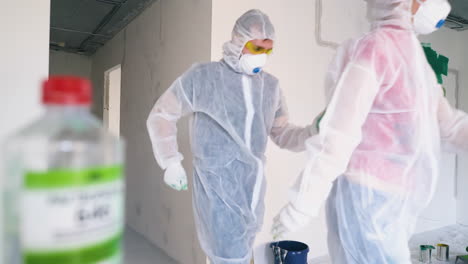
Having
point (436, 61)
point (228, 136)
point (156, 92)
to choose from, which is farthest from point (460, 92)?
point (228, 136)

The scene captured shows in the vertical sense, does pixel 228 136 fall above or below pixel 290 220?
above

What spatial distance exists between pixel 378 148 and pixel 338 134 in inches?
5.8

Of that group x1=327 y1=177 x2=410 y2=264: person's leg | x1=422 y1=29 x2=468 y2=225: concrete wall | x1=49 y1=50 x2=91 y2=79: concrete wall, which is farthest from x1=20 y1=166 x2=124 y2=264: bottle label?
x1=49 y1=50 x2=91 y2=79: concrete wall

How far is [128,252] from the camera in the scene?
2852mm

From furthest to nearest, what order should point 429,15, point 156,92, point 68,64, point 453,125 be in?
point 68,64
point 156,92
point 453,125
point 429,15

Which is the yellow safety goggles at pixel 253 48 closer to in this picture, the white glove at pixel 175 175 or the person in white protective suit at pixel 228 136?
the person in white protective suit at pixel 228 136

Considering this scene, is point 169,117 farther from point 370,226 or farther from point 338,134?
point 370,226

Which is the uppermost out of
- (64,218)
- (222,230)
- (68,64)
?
(68,64)

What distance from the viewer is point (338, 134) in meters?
0.94

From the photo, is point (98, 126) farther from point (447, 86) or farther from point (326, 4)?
point (447, 86)

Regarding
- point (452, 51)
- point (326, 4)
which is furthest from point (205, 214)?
point (452, 51)

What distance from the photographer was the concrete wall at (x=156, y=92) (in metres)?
2.37

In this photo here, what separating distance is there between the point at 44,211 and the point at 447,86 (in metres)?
4.64

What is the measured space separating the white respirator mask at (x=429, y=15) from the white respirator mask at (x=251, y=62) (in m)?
0.62
